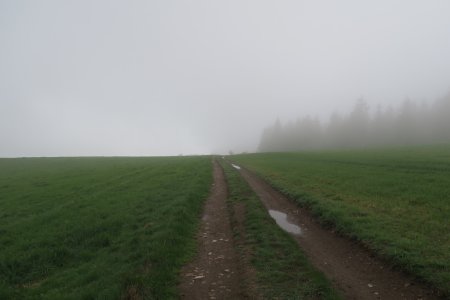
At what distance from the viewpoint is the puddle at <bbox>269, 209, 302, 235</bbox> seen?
1448 centimetres

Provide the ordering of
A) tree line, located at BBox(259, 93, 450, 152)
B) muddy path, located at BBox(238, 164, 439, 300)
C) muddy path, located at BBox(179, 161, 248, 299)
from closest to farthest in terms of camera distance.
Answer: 1. muddy path, located at BBox(238, 164, 439, 300)
2. muddy path, located at BBox(179, 161, 248, 299)
3. tree line, located at BBox(259, 93, 450, 152)

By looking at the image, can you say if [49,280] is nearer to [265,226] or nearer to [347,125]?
[265,226]

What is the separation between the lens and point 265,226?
47.6 feet

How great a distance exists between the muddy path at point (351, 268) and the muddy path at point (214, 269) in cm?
288

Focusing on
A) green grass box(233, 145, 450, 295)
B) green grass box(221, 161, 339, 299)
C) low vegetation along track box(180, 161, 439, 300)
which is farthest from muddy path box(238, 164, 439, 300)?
green grass box(221, 161, 339, 299)

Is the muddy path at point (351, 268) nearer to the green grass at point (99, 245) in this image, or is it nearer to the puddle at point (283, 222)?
the puddle at point (283, 222)

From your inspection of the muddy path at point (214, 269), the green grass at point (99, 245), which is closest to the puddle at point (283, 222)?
the muddy path at point (214, 269)

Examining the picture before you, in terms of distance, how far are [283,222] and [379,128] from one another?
378 feet

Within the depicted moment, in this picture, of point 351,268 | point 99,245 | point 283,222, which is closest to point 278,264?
point 351,268

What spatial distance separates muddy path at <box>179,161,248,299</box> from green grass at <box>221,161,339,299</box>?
595 mm

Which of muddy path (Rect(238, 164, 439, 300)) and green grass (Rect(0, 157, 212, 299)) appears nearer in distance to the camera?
muddy path (Rect(238, 164, 439, 300))

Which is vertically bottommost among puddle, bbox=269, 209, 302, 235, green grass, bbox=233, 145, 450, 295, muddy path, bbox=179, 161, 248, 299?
muddy path, bbox=179, 161, 248, 299

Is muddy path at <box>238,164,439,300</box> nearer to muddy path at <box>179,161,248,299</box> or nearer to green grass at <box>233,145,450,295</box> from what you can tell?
green grass at <box>233,145,450,295</box>

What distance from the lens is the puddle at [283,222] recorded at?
14.5 m
